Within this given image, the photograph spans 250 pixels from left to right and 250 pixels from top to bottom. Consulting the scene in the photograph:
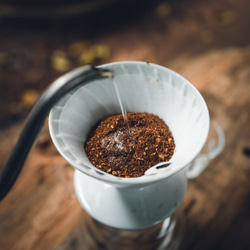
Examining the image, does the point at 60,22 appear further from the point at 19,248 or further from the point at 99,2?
the point at 19,248

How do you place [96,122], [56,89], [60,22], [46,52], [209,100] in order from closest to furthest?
[56,89], [96,122], [209,100], [46,52], [60,22]

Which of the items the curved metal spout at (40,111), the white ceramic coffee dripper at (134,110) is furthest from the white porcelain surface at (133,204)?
the curved metal spout at (40,111)

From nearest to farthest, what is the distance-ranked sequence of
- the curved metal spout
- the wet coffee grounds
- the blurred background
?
the curved metal spout < the wet coffee grounds < the blurred background

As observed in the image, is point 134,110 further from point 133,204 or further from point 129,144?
point 133,204

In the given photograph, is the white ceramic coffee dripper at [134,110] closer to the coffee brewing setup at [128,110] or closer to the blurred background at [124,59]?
the coffee brewing setup at [128,110]

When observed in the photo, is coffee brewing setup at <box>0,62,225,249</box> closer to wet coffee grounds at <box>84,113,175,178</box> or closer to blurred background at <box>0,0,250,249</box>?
wet coffee grounds at <box>84,113,175,178</box>

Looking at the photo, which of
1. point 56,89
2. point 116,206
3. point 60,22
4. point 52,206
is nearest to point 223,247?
point 116,206

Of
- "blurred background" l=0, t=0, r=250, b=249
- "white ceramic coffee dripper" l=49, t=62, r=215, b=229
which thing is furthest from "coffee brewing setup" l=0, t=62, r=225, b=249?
"blurred background" l=0, t=0, r=250, b=249
